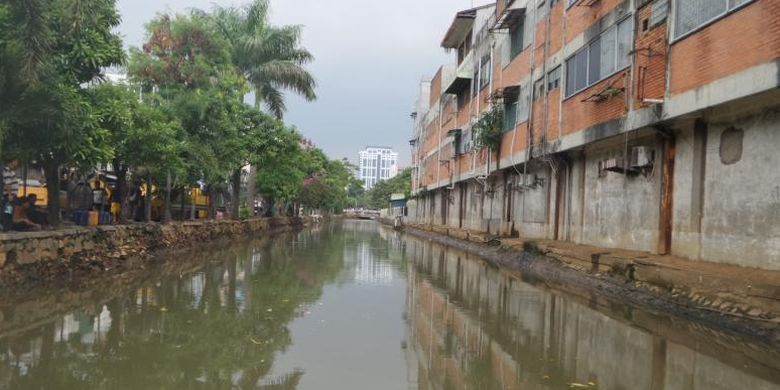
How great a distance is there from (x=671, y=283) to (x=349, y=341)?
6.26 m

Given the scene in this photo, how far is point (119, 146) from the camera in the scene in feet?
51.7

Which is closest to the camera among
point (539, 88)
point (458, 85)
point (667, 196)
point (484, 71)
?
point (667, 196)

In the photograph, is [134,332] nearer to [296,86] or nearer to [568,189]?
[568,189]

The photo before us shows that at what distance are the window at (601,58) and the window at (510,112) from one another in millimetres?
5936

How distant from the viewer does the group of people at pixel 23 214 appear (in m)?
14.3

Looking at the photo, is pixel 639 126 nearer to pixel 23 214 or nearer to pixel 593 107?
pixel 593 107

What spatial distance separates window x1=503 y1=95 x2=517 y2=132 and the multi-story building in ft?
0.19

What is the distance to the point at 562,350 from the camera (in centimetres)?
790

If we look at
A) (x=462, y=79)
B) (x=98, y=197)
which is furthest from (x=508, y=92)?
(x=98, y=197)

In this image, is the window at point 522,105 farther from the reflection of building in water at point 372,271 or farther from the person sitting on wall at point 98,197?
the person sitting on wall at point 98,197

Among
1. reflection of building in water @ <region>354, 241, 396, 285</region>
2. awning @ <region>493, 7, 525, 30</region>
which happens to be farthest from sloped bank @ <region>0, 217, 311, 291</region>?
awning @ <region>493, 7, 525, 30</region>

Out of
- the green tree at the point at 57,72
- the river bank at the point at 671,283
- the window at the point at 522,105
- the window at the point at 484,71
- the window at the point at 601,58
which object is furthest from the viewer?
the window at the point at 484,71

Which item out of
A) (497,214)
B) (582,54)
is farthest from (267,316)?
(497,214)

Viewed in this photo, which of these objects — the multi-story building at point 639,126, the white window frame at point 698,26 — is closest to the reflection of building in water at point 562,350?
the multi-story building at point 639,126
